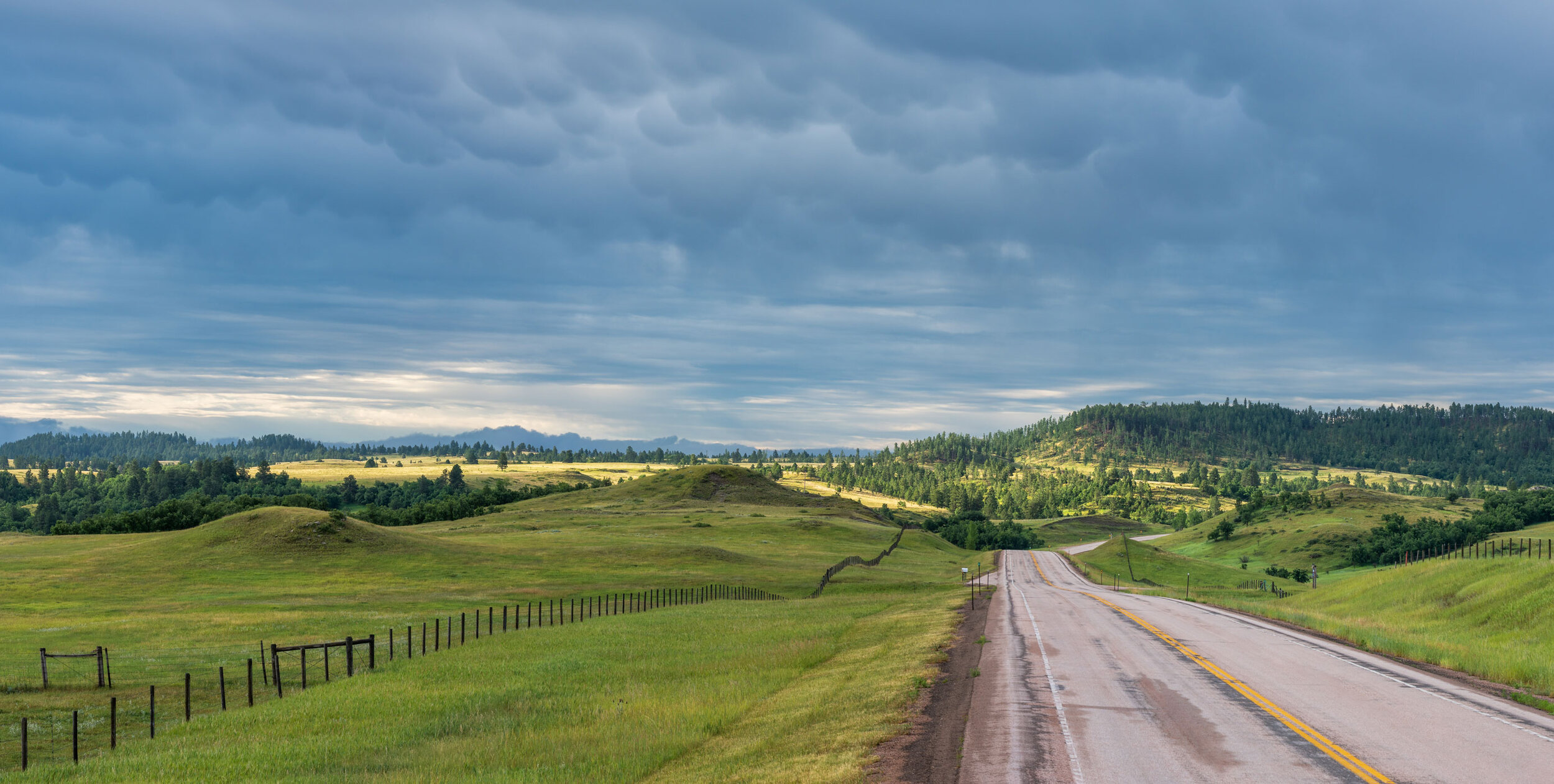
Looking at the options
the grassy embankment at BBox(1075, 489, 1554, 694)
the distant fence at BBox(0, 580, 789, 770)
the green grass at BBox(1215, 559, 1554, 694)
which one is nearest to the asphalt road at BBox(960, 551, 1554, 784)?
the green grass at BBox(1215, 559, 1554, 694)

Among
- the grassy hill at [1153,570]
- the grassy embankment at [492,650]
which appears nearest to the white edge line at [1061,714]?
the grassy embankment at [492,650]

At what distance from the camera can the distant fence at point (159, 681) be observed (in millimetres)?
25516

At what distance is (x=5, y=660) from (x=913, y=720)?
4222cm

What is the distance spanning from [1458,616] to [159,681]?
63.2 m

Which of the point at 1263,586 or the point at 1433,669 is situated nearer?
the point at 1433,669

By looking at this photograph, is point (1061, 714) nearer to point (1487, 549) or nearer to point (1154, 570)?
point (1487, 549)

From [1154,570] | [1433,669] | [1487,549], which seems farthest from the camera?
[1154,570]

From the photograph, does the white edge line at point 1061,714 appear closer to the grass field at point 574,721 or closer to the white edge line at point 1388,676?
the grass field at point 574,721

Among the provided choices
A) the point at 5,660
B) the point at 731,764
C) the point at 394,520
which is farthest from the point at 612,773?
the point at 394,520

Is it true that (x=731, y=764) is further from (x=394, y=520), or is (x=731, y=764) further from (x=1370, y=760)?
(x=394, y=520)

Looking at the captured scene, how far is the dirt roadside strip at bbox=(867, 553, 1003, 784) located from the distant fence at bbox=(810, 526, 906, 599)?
5039cm

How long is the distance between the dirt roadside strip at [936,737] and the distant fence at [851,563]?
165 feet

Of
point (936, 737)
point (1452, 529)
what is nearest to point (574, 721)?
point (936, 737)

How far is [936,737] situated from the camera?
20422 mm
